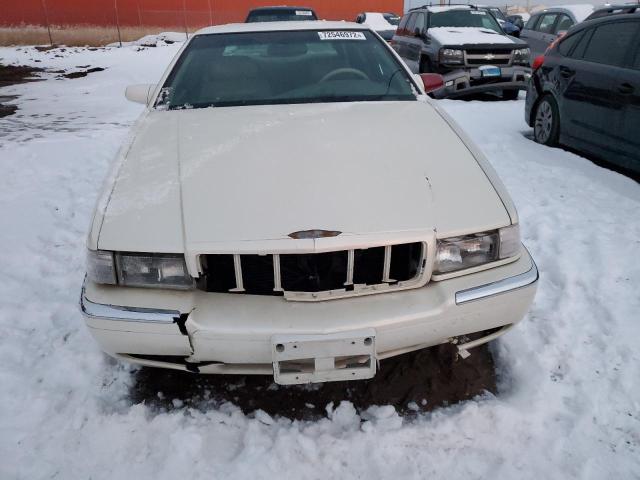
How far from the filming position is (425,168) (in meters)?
2.37

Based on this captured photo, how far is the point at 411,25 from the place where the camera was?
34.8 ft

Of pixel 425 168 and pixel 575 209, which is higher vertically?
pixel 425 168

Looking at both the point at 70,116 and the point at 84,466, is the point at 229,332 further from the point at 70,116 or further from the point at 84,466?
the point at 70,116

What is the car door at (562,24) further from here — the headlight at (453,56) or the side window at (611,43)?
the side window at (611,43)

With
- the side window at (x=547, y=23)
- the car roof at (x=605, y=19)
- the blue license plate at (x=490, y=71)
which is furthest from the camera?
the side window at (x=547, y=23)

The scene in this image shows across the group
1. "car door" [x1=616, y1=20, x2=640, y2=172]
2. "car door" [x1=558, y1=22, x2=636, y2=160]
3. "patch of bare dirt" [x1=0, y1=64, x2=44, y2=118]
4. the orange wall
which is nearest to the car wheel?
"car door" [x1=558, y1=22, x2=636, y2=160]

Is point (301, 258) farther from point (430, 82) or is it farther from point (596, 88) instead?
point (596, 88)

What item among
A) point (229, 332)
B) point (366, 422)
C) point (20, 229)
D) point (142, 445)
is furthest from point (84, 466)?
point (20, 229)

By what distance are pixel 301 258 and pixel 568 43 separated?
5.23m

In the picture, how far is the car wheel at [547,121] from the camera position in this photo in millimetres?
5746

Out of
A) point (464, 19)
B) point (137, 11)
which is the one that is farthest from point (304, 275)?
→ point (137, 11)

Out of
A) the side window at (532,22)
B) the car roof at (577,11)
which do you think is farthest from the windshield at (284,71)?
the side window at (532,22)

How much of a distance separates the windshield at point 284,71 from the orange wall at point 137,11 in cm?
2471

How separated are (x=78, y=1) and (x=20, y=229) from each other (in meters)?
26.4
